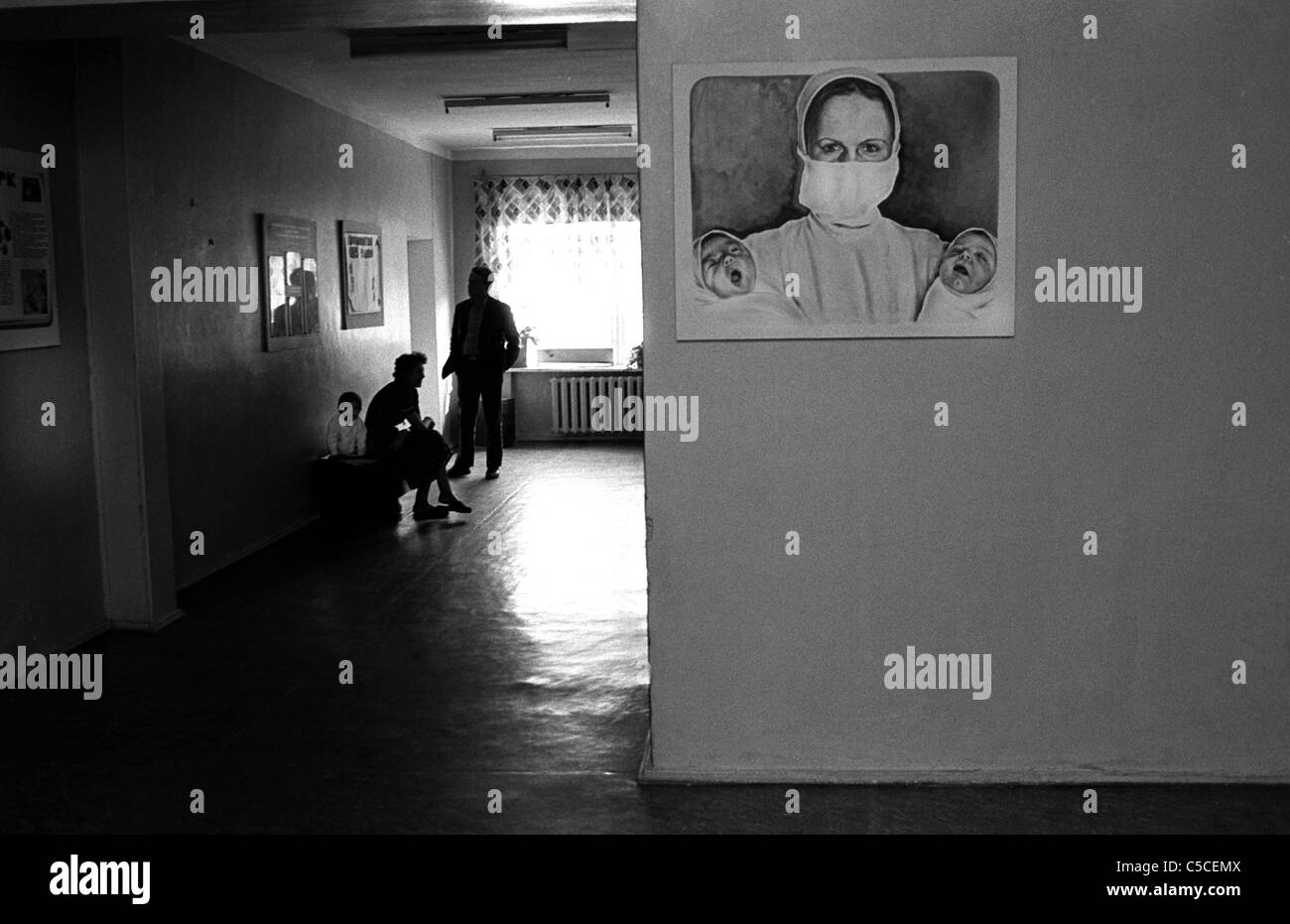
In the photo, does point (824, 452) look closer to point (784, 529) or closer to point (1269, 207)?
point (784, 529)

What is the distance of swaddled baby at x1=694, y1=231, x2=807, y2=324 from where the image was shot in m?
3.82

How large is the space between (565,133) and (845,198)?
25.7 feet

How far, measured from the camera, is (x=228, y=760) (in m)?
4.25

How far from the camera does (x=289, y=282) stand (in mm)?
8164

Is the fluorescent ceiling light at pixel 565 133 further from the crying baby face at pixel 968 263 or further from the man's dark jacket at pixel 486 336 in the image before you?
the crying baby face at pixel 968 263

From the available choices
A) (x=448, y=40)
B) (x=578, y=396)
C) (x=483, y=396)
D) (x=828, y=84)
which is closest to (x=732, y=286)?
(x=828, y=84)

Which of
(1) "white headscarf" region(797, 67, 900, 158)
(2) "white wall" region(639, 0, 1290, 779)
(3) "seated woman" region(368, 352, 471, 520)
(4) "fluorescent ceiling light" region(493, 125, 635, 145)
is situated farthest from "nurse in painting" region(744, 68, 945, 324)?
(4) "fluorescent ceiling light" region(493, 125, 635, 145)

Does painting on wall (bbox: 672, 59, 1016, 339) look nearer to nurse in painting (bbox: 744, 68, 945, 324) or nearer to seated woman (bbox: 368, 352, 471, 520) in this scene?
nurse in painting (bbox: 744, 68, 945, 324)

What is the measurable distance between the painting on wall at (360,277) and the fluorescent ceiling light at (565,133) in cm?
178

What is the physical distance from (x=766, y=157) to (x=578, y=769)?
77.5 inches

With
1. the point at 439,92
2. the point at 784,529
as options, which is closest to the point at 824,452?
the point at 784,529

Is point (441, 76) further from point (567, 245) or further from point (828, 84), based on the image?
point (828, 84)

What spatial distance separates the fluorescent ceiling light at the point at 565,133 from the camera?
11.0 metres

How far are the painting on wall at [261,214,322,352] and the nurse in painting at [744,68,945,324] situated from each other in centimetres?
477
